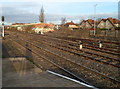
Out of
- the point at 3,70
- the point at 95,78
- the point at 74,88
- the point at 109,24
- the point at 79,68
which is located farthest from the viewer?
the point at 109,24

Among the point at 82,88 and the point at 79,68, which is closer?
the point at 82,88

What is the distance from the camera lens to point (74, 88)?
479 centimetres

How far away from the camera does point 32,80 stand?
5.57m

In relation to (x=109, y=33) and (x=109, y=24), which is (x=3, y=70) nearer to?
(x=109, y=33)

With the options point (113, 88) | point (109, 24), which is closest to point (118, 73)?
point (113, 88)

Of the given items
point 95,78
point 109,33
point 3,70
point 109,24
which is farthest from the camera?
point 109,24

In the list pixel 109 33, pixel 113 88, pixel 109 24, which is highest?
pixel 109 24

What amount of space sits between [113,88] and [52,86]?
2.26 meters

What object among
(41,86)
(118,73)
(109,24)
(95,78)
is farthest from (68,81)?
(109,24)

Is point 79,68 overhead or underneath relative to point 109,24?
underneath

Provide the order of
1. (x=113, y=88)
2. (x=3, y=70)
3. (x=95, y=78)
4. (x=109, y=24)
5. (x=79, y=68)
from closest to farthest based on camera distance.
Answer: (x=113, y=88) < (x=95, y=78) < (x=3, y=70) < (x=79, y=68) < (x=109, y=24)

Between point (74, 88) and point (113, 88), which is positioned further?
point (113, 88)

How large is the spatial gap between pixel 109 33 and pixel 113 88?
30.5 m

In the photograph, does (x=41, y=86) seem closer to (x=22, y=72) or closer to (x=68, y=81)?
(x=68, y=81)
